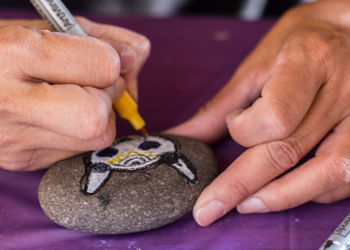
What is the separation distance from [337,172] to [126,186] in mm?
319

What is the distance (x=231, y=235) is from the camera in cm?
68

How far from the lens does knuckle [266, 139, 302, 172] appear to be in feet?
2.39

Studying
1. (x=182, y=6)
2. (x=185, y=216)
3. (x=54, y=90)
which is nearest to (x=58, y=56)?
(x=54, y=90)

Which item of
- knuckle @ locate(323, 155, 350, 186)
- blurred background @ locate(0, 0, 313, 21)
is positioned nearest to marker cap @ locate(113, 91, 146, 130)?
knuckle @ locate(323, 155, 350, 186)

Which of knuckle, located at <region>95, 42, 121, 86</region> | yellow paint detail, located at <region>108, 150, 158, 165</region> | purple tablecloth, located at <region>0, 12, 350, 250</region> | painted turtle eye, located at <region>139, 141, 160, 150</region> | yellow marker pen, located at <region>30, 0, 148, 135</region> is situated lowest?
purple tablecloth, located at <region>0, 12, 350, 250</region>

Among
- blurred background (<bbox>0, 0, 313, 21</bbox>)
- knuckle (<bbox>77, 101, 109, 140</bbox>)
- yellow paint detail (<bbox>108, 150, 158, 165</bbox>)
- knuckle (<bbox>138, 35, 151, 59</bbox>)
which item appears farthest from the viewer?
blurred background (<bbox>0, 0, 313, 21</bbox>)

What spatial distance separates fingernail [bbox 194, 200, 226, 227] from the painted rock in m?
0.02

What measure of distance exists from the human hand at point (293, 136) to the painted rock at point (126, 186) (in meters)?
0.04

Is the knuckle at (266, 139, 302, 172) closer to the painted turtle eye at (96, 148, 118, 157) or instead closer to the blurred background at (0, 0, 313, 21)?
the painted turtle eye at (96, 148, 118, 157)

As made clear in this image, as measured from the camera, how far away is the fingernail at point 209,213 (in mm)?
688

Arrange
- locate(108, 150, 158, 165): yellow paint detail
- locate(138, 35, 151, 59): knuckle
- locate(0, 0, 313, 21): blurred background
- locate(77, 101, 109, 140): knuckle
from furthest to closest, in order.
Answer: locate(0, 0, 313, 21): blurred background → locate(138, 35, 151, 59): knuckle → locate(108, 150, 158, 165): yellow paint detail → locate(77, 101, 109, 140): knuckle

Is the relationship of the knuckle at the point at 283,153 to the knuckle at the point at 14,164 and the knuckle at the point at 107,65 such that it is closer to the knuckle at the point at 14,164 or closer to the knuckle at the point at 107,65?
the knuckle at the point at 107,65

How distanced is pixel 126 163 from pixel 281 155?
24cm

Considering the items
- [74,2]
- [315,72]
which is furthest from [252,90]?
[74,2]
